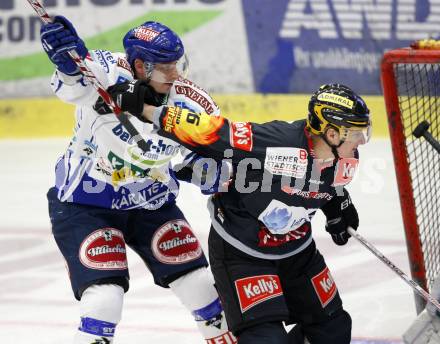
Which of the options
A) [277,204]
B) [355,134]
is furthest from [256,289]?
[355,134]

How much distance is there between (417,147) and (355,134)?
3.53 ft

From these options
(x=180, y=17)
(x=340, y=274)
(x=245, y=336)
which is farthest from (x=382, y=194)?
(x=245, y=336)

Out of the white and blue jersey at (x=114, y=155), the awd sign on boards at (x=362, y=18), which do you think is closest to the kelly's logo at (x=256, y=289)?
the white and blue jersey at (x=114, y=155)

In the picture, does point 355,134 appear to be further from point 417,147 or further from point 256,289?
point 417,147

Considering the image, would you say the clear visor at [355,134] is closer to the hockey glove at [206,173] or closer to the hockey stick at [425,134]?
the hockey glove at [206,173]

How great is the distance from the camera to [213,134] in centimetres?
312

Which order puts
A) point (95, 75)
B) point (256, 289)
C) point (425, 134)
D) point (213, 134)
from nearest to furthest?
point (213, 134)
point (256, 289)
point (95, 75)
point (425, 134)

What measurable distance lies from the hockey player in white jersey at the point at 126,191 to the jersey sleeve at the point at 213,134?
19 cm

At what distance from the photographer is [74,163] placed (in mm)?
3557

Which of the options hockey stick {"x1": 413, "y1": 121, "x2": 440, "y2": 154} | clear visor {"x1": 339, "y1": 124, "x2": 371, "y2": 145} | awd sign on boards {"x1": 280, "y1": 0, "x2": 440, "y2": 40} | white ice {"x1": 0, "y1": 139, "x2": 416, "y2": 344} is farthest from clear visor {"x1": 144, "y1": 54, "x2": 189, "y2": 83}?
awd sign on boards {"x1": 280, "y1": 0, "x2": 440, "y2": 40}

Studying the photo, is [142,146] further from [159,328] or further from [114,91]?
[159,328]

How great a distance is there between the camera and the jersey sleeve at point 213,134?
3.12 metres

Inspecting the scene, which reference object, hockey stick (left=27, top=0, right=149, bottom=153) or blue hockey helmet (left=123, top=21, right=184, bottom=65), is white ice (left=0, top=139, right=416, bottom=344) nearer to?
hockey stick (left=27, top=0, right=149, bottom=153)

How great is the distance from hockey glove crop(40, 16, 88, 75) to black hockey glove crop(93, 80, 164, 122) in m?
0.17
